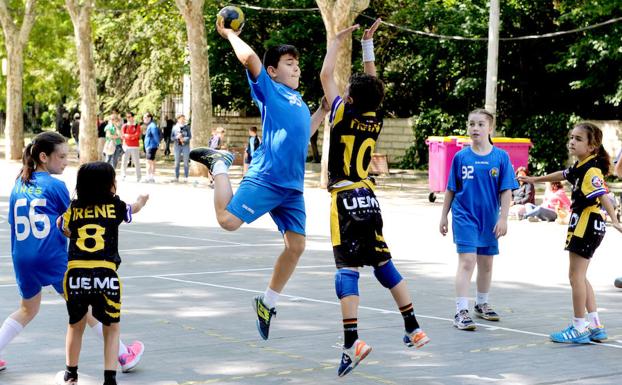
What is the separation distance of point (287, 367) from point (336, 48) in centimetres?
218

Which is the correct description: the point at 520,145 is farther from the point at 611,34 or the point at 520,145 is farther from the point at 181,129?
the point at 181,129

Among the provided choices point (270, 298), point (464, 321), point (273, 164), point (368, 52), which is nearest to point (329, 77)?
point (368, 52)

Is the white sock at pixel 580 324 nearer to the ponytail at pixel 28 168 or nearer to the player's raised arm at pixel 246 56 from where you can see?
the player's raised arm at pixel 246 56

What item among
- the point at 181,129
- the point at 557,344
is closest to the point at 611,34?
the point at 181,129

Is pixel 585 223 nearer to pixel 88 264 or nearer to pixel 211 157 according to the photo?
pixel 211 157

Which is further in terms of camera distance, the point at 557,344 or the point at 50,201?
the point at 557,344

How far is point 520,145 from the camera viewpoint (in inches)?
929

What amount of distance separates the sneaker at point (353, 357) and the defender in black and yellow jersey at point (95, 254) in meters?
1.40

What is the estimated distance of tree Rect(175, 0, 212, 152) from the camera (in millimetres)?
30234

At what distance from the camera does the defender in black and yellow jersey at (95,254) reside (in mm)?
6156

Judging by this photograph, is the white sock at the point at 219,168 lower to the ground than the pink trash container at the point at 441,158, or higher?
higher

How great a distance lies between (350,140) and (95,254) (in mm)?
1879

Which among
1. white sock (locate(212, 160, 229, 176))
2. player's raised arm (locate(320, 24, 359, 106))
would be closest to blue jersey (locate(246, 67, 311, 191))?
white sock (locate(212, 160, 229, 176))

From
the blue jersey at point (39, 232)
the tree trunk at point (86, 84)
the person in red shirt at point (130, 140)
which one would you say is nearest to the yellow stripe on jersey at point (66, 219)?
the blue jersey at point (39, 232)
